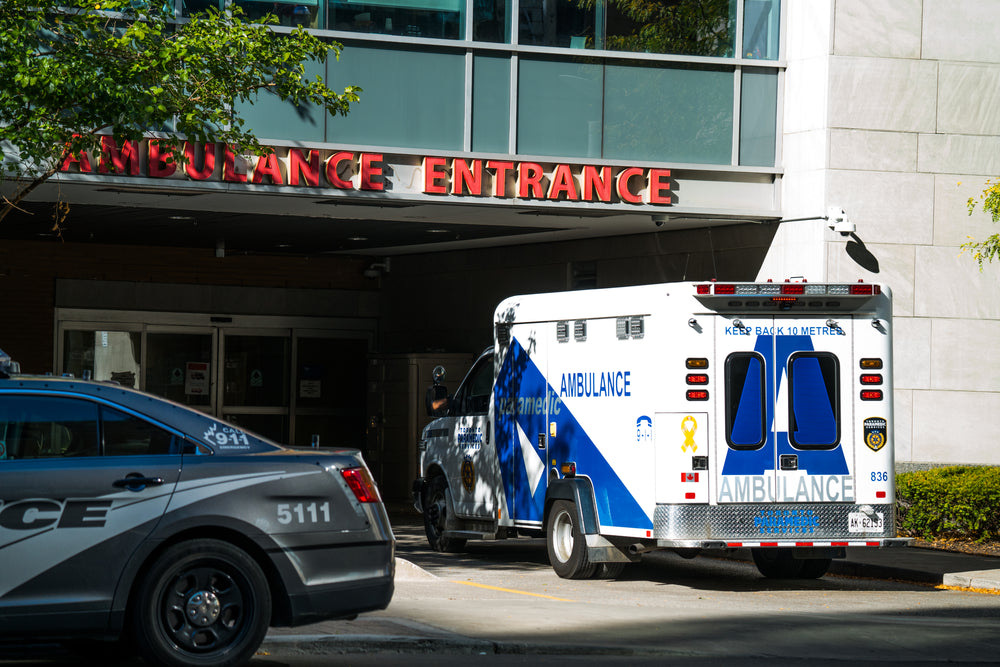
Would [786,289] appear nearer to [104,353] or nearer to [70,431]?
[70,431]

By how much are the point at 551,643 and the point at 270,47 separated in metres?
5.78

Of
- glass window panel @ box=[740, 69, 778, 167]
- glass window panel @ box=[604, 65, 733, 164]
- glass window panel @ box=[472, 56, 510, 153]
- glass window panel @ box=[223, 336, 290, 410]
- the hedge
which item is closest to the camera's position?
the hedge

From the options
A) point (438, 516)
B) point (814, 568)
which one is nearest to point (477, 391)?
point (438, 516)

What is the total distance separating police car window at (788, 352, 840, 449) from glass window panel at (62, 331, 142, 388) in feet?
47.1

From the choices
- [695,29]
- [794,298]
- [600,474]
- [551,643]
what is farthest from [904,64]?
[551,643]

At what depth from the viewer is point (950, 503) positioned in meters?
15.9

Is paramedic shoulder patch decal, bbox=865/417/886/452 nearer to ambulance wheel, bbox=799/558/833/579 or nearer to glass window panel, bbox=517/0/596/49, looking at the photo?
ambulance wheel, bbox=799/558/833/579

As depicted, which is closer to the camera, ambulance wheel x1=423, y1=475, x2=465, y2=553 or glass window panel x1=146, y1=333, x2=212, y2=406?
ambulance wheel x1=423, y1=475, x2=465, y2=553

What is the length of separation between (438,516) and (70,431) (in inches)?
336

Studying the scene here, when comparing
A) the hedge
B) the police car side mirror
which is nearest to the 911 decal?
the police car side mirror

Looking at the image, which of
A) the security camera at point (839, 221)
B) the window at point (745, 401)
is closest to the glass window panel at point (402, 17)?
the security camera at point (839, 221)

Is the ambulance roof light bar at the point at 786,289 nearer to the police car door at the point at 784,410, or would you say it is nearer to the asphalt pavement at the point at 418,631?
the police car door at the point at 784,410

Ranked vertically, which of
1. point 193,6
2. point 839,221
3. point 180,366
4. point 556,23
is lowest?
point 180,366

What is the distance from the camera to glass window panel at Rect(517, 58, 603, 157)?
667 inches
